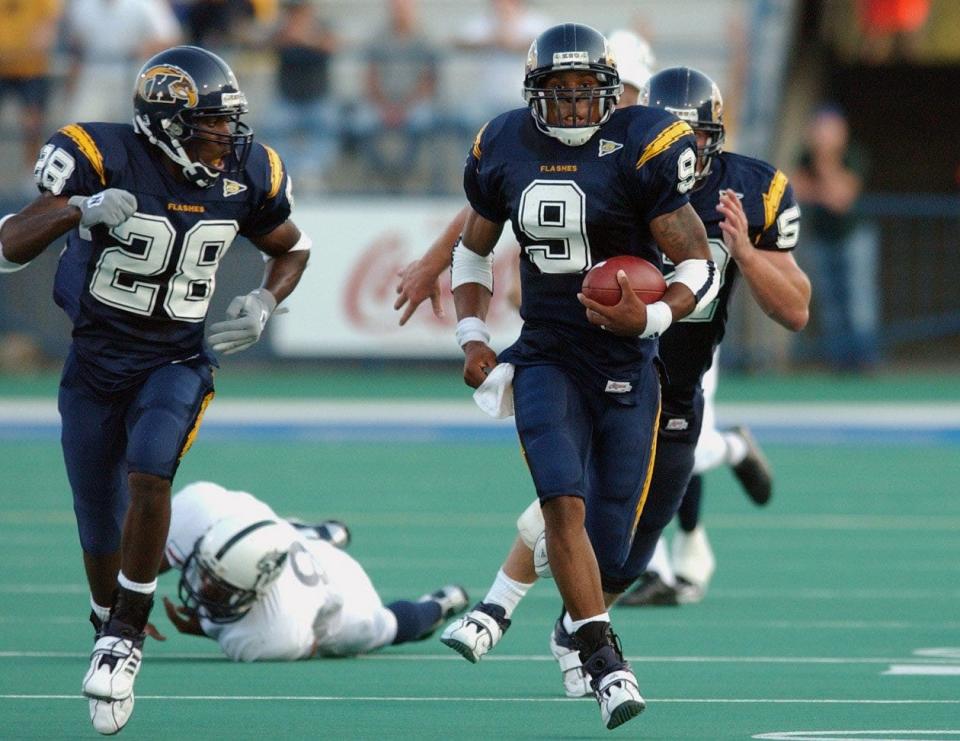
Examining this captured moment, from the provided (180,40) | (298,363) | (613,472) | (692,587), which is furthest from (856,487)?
(180,40)

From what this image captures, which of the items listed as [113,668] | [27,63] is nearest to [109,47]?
[27,63]

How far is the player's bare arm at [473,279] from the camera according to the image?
5379 millimetres

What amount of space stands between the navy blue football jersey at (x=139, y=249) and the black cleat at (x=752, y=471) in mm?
3058

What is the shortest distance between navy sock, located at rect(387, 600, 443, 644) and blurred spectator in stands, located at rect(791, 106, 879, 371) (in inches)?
350

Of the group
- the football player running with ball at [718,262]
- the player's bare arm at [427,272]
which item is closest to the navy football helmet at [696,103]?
the football player running with ball at [718,262]

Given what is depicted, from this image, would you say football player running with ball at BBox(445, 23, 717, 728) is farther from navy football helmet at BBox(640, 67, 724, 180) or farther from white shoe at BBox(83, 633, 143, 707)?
→ white shoe at BBox(83, 633, 143, 707)

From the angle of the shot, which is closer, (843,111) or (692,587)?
(692,587)

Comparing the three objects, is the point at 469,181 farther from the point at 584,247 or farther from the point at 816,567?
the point at 816,567

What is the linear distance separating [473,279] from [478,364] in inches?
13.8

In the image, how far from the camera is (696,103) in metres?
5.77

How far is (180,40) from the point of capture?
15.5m

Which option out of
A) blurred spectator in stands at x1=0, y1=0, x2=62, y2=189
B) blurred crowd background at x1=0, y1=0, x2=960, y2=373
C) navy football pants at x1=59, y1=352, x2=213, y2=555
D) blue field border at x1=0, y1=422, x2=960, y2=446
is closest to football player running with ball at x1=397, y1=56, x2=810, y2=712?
navy football pants at x1=59, y1=352, x2=213, y2=555

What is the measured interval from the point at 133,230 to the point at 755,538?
415cm

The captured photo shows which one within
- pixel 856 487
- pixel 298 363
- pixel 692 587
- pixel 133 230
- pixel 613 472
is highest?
pixel 133 230
